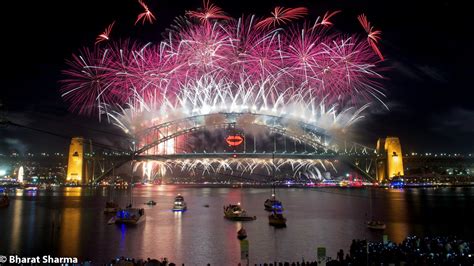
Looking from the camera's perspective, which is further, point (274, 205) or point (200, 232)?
point (274, 205)

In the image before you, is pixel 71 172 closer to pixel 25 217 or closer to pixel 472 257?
pixel 25 217

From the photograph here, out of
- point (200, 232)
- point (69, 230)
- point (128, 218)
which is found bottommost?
point (200, 232)

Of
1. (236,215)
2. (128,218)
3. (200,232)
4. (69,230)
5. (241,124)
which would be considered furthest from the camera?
(241,124)

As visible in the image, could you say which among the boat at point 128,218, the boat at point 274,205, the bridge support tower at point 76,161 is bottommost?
the boat at point 128,218

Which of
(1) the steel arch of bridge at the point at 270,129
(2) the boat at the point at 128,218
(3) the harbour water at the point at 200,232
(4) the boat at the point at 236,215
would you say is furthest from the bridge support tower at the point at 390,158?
(2) the boat at the point at 128,218

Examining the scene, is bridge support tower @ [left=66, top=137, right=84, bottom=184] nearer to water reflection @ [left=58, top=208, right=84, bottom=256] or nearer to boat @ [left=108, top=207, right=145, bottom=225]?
water reflection @ [left=58, top=208, right=84, bottom=256]

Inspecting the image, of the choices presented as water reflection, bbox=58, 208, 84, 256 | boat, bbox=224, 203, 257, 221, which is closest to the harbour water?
water reflection, bbox=58, 208, 84, 256

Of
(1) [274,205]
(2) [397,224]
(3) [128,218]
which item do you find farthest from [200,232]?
(2) [397,224]

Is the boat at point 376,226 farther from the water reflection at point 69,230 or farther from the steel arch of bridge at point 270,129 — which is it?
the steel arch of bridge at point 270,129

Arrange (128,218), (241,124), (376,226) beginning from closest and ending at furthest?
(376,226) → (128,218) → (241,124)

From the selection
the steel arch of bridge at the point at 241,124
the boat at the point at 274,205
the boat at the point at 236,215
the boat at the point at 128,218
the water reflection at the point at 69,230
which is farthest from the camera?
the steel arch of bridge at the point at 241,124

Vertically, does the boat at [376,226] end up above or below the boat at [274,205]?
below

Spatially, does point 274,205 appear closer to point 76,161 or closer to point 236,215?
point 236,215
